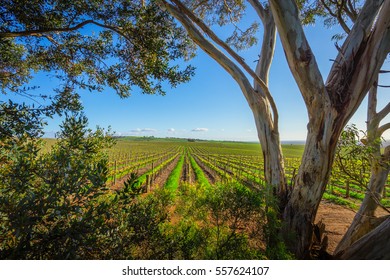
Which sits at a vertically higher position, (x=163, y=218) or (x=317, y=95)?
(x=317, y=95)

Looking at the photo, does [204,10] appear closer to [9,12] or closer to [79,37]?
[79,37]

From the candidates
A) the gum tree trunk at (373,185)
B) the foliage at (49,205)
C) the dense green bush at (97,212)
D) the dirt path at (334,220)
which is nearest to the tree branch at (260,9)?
the gum tree trunk at (373,185)

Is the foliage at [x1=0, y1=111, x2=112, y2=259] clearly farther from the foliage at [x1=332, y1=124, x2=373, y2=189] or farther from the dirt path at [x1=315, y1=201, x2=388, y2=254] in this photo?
the dirt path at [x1=315, y1=201, x2=388, y2=254]

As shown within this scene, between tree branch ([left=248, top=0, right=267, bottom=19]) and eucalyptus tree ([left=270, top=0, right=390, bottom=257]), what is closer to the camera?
eucalyptus tree ([left=270, top=0, right=390, bottom=257])

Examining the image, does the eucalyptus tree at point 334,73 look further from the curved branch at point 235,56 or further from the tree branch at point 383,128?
the tree branch at point 383,128

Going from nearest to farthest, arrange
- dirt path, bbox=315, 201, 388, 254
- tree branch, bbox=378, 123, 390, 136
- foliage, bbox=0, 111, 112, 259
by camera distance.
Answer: foliage, bbox=0, 111, 112, 259 < tree branch, bbox=378, 123, 390, 136 < dirt path, bbox=315, 201, 388, 254

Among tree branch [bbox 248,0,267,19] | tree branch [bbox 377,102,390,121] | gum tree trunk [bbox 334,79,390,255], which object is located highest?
tree branch [bbox 248,0,267,19]

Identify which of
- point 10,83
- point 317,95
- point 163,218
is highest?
point 10,83

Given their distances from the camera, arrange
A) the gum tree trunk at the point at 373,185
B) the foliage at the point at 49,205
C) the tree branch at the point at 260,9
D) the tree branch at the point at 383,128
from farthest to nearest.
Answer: the tree branch at the point at 260,9, the tree branch at the point at 383,128, the gum tree trunk at the point at 373,185, the foliage at the point at 49,205

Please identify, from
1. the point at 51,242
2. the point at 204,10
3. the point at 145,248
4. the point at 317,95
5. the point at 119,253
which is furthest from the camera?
the point at 204,10

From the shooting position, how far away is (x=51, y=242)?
1.14m

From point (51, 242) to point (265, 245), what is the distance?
1.71m

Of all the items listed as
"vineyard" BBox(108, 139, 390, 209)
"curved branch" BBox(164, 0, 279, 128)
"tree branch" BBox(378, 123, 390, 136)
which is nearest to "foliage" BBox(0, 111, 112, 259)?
"vineyard" BBox(108, 139, 390, 209)
